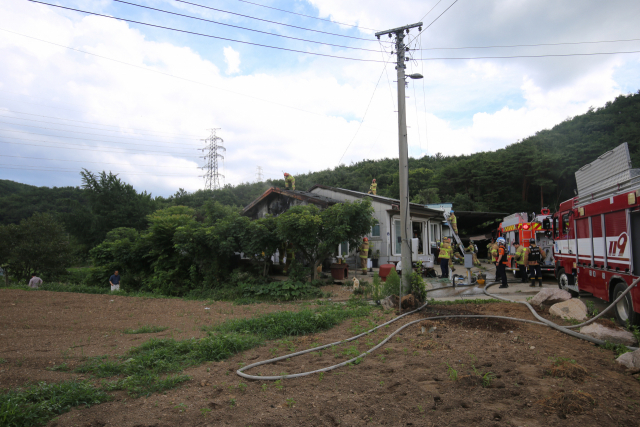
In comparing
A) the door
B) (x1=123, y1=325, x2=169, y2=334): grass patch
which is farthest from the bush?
the door

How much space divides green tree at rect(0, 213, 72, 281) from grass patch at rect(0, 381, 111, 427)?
22181mm

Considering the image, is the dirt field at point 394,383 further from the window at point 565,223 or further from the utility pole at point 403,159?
the window at point 565,223

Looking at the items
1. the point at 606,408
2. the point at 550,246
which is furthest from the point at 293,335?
the point at 550,246

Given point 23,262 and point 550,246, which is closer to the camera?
point 550,246

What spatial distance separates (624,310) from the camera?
705 centimetres

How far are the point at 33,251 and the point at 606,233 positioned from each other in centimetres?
2733

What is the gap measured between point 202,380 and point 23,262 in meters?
23.9

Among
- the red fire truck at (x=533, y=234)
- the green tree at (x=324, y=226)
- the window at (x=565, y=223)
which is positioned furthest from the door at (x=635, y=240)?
the green tree at (x=324, y=226)

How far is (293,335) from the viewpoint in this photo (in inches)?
287

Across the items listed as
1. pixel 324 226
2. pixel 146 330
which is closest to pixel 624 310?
pixel 324 226

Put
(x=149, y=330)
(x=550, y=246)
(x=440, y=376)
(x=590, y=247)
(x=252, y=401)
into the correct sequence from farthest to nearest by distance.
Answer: (x=550, y=246) → (x=590, y=247) → (x=149, y=330) → (x=440, y=376) → (x=252, y=401)

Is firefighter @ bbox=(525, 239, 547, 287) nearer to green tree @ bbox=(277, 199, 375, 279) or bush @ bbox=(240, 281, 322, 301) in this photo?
green tree @ bbox=(277, 199, 375, 279)

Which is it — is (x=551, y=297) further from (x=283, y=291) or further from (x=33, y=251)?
→ (x=33, y=251)

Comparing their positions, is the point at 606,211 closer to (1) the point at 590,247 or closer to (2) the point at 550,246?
(1) the point at 590,247
